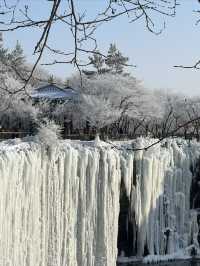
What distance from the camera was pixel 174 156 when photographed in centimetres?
2233

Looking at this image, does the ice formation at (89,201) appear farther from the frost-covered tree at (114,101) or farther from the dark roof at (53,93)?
the dark roof at (53,93)

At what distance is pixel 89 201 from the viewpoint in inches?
701

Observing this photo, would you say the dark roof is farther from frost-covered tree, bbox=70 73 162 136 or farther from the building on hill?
frost-covered tree, bbox=70 73 162 136

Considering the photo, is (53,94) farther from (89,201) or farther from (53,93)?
(89,201)

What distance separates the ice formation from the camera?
1523 cm

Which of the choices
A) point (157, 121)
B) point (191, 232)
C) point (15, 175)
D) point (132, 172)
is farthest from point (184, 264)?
point (157, 121)

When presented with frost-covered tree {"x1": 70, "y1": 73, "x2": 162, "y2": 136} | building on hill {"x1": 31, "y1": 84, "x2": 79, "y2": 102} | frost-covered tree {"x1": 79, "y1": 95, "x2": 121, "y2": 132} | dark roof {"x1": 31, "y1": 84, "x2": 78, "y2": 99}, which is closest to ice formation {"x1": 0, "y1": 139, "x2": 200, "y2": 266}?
frost-covered tree {"x1": 79, "y1": 95, "x2": 121, "y2": 132}

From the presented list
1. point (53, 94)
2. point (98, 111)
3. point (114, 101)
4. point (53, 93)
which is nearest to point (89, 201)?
point (98, 111)

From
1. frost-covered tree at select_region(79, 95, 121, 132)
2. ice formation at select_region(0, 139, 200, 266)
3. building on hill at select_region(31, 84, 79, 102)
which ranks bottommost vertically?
ice formation at select_region(0, 139, 200, 266)

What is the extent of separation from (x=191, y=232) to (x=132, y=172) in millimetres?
4037

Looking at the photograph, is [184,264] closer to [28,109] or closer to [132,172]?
[132,172]

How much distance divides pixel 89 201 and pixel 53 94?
1307cm

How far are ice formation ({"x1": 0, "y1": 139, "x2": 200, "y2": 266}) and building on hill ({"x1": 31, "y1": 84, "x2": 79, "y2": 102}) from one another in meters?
8.94

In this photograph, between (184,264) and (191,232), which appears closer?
(184,264)
